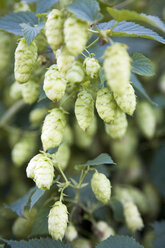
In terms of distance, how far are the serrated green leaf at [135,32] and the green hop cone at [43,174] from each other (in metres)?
0.44

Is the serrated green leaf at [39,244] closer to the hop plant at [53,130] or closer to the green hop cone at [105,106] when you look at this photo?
the hop plant at [53,130]

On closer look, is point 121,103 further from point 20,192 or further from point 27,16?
point 20,192

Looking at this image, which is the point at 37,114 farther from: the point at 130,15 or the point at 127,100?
the point at 130,15

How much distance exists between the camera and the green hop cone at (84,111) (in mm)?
903

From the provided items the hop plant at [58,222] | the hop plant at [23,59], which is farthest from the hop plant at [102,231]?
the hop plant at [23,59]

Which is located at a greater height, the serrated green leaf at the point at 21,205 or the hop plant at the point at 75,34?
the hop plant at the point at 75,34

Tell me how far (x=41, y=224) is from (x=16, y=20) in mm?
779

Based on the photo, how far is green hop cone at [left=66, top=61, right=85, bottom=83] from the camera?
0.84 meters

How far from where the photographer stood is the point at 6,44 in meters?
1.37

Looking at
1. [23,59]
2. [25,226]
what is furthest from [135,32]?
[25,226]

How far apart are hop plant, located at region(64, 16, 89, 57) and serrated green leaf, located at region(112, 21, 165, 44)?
171mm

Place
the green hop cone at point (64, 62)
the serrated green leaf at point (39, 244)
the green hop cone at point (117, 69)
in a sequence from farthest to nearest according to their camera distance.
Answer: the serrated green leaf at point (39, 244) → the green hop cone at point (64, 62) → the green hop cone at point (117, 69)

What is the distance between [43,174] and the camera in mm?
855

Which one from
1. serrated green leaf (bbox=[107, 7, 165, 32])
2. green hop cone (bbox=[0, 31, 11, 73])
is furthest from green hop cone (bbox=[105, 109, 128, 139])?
green hop cone (bbox=[0, 31, 11, 73])
